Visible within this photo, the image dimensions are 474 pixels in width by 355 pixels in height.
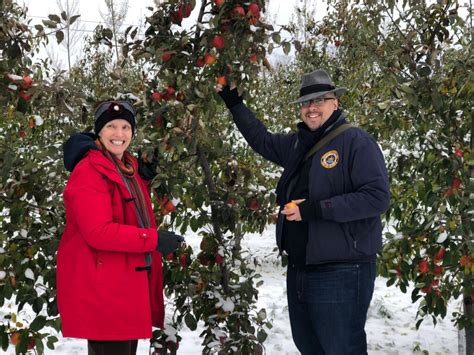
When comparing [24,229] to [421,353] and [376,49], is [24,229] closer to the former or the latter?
[376,49]

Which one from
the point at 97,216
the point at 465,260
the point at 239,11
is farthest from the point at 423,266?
the point at 97,216

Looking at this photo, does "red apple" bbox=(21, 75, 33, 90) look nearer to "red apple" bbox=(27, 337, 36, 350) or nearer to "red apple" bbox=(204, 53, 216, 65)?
"red apple" bbox=(204, 53, 216, 65)

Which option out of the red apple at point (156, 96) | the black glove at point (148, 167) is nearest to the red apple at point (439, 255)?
the black glove at point (148, 167)

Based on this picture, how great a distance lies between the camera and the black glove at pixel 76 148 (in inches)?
88.6

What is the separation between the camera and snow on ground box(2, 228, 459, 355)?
4535mm

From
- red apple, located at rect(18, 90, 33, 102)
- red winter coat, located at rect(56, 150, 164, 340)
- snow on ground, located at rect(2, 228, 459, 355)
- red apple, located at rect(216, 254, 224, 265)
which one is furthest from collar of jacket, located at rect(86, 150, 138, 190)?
snow on ground, located at rect(2, 228, 459, 355)

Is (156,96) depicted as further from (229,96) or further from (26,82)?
(26,82)

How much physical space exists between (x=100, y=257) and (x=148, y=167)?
0.58 metres

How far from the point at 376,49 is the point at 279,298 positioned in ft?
10.9

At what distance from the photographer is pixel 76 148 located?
7.41 ft

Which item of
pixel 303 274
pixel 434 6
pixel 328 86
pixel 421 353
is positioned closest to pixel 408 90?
pixel 328 86

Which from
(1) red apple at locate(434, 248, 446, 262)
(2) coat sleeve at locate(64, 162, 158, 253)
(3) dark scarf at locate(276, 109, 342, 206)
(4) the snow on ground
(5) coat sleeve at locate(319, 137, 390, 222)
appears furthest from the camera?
(4) the snow on ground

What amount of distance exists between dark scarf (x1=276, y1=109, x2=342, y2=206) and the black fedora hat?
0.12 meters

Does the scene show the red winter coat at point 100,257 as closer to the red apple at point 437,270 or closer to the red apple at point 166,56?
the red apple at point 166,56
